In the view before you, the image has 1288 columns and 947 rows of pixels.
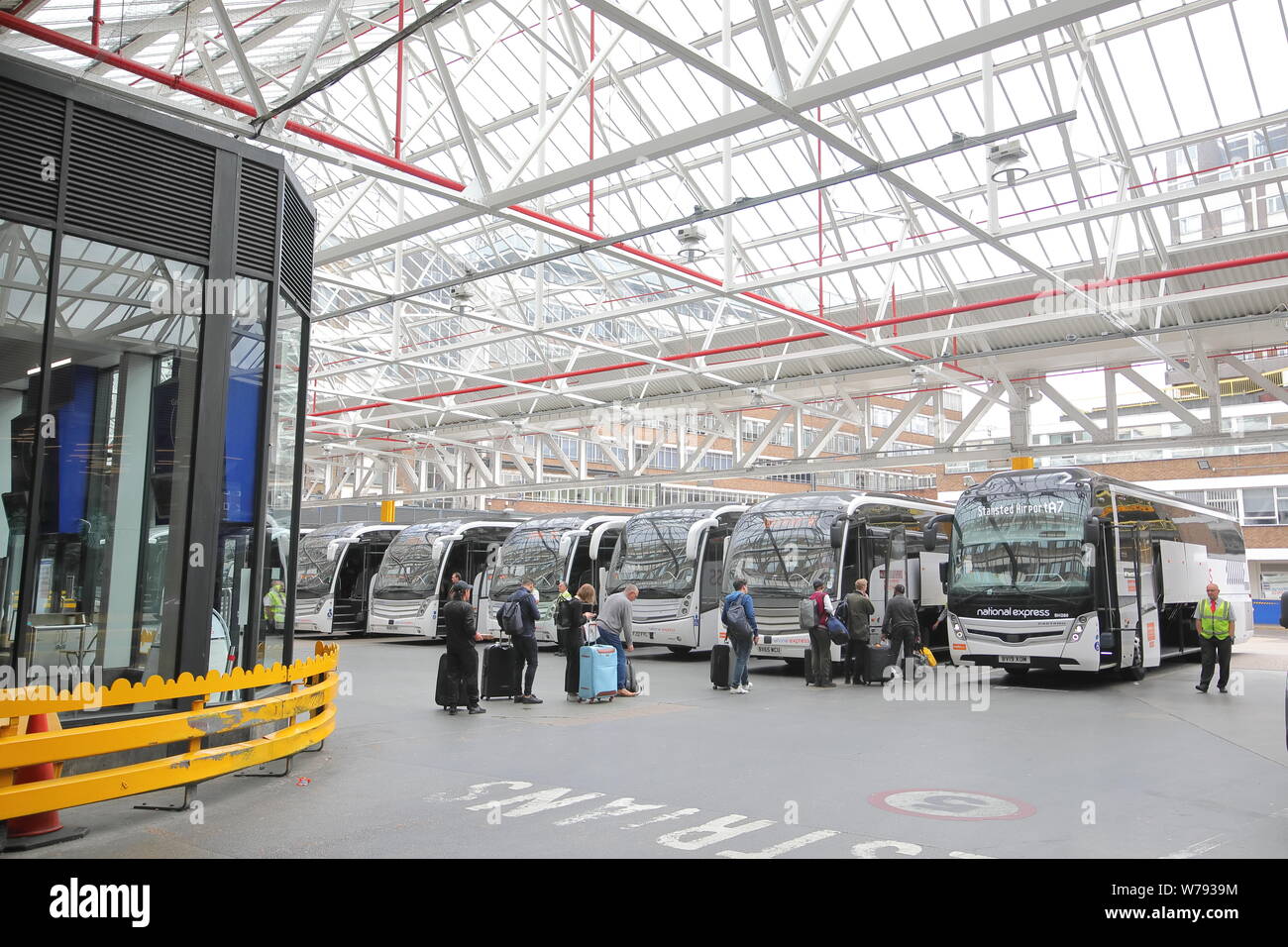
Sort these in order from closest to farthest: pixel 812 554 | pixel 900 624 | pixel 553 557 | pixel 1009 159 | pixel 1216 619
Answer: pixel 1009 159 < pixel 1216 619 < pixel 900 624 < pixel 812 554 < pixel 553 557

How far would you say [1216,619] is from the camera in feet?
45.9

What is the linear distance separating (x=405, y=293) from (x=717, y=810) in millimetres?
12470

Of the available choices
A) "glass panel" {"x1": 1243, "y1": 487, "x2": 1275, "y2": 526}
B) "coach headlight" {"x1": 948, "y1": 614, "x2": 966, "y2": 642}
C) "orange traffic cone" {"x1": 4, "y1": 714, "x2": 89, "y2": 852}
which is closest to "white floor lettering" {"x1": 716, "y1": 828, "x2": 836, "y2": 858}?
"orange traffic cone" {"x1": 4, "y1": 714, "x2": 89, "y2": 852}

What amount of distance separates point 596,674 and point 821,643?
3.80 meters

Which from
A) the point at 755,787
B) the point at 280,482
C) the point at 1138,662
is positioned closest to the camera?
the point at 755,787

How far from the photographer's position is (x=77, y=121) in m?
7.40

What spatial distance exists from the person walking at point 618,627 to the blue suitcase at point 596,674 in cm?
27

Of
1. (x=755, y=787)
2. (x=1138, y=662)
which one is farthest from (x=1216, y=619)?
(x=755, y=787)

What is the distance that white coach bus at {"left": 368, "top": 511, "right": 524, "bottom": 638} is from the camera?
79.4ft

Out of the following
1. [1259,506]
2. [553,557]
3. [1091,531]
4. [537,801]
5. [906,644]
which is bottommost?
[537,801]

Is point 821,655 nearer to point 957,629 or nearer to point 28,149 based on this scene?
point 957,629

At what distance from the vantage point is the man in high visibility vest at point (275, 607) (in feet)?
29.5
